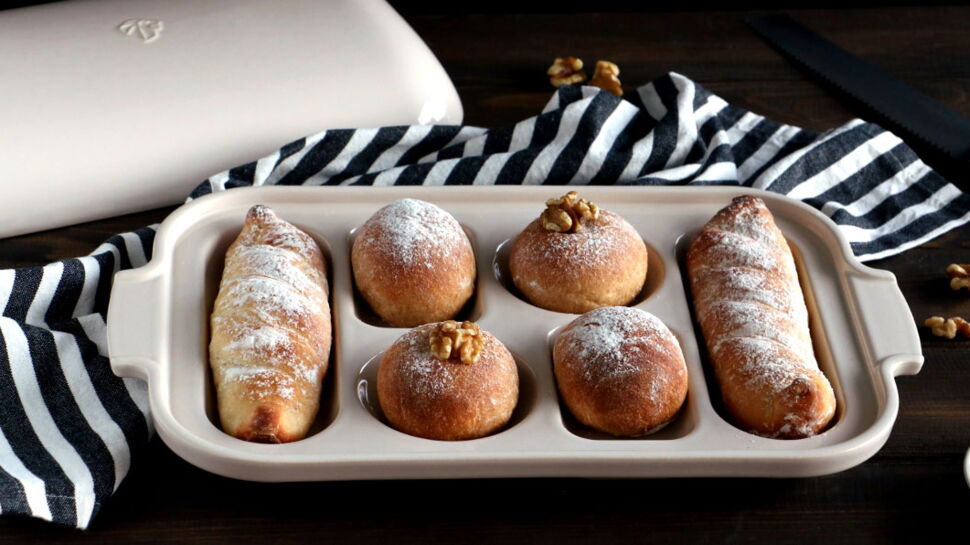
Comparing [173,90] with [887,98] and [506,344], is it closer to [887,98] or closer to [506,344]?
[506,344]

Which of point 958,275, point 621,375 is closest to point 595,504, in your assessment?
point 621,375

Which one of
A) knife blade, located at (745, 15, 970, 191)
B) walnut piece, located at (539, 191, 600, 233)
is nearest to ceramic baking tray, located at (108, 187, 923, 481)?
walnut piece, located at (539, 191, 600, 233)

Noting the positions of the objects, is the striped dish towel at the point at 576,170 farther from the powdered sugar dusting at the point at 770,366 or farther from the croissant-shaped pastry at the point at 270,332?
the powdered sugar dusting at the point at 770,366

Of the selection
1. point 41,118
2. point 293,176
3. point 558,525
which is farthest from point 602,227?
point 41,118

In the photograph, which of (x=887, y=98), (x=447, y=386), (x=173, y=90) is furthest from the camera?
(x=887, y=98)

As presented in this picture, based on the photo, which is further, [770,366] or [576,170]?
[576,170]

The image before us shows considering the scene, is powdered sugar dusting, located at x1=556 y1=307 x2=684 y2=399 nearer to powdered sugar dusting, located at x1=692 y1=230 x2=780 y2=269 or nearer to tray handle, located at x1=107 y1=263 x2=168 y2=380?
powdered sugar dusting, located at x1=692 y1=230 x2=780 y2=269

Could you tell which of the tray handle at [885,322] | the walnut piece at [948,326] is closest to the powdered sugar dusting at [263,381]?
the tray handle at [885,322]
